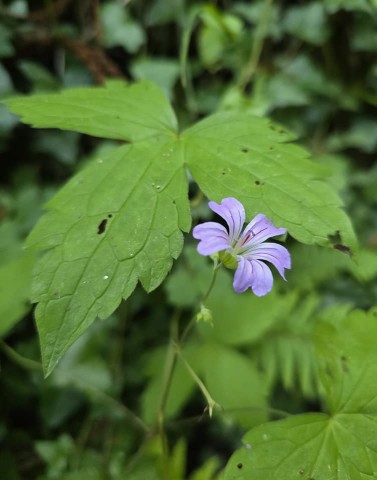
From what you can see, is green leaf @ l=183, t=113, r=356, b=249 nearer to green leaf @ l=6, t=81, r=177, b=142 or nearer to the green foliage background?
the green foliage background

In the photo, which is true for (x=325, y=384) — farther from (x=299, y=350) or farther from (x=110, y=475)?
(x=110, y=475)

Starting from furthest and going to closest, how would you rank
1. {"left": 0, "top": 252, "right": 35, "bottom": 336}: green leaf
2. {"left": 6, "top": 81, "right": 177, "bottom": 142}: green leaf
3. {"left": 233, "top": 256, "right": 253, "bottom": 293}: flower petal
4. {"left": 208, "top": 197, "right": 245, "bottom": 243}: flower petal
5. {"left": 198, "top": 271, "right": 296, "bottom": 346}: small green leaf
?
{"left": 198, "top": 271, "right": 296, "bottom": 346}: small green leaf < {"left": 0, "top": 252, "right": 35, "bottom": 336}: green leaf < {"left": 6, "top": 81, "right": 177, "bottom": 142}: green leaf < {"left": 208, "top": 197, "right": 245, "bottom": 243}: flower petal < {"left": 233, "top": 256, "right": 253, "bottom": 293}: flower petal

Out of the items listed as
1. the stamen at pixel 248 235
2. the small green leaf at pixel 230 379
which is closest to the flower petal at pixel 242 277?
the stamen at pixel 248 235

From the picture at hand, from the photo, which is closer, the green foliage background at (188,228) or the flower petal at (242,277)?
the flower petal at (242,277)

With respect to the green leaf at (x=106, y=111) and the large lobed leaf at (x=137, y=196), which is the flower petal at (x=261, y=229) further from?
the green leaf at (x=106, y=111)

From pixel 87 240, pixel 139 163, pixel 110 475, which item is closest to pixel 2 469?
pixel 110 475

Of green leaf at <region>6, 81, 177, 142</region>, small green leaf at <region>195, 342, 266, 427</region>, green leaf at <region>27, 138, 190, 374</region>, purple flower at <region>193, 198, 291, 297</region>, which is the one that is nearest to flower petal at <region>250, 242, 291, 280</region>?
purple flower at <region>193, 198, 291, 297</region>
